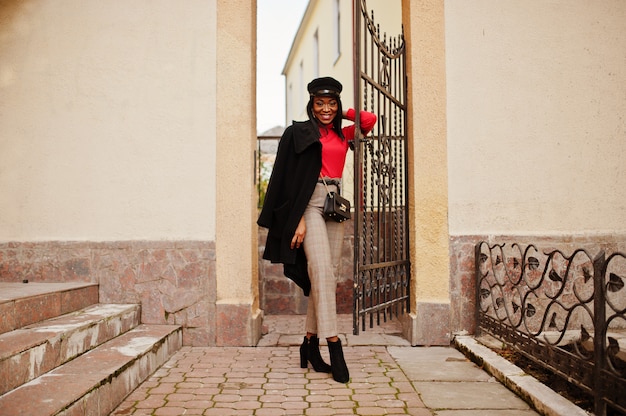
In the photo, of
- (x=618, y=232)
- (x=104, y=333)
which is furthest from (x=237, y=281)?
(x=618, y=232)

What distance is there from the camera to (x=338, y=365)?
348cm

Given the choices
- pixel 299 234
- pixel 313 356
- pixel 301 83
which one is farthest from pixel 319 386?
pixel 301 83

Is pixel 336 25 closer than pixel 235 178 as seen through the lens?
No

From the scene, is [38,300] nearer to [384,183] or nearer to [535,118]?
[384,183]

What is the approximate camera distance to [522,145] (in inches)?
181

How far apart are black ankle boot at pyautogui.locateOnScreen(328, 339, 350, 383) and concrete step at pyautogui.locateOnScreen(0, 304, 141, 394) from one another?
160cm

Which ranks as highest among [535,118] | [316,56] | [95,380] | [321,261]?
[316,56]

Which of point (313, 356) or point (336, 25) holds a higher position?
point (336, 25)

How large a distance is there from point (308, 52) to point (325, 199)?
1419 centimetres

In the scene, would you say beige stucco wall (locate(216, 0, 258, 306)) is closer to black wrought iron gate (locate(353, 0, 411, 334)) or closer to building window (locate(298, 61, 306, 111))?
black wrought iron gate (locate(353, 0, 411, 334))

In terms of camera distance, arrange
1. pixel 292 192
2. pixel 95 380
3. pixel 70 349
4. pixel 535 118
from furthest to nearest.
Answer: pixel 535 118, pixel 292 192, pixel 70 349, pixel 95 380

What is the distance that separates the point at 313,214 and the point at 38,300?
1935 millimetres

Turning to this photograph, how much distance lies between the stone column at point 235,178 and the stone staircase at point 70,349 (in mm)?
528

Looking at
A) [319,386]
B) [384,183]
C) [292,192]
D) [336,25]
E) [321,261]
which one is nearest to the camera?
[319,386]
